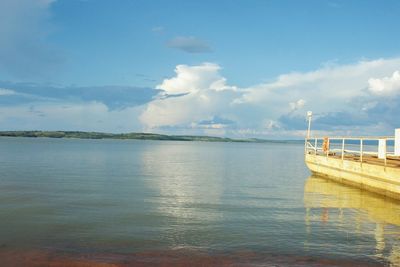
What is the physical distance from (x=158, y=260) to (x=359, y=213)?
1242cm

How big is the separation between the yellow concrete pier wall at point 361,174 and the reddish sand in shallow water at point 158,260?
1206 centimetres

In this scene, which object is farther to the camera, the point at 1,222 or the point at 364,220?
the point at 364,220

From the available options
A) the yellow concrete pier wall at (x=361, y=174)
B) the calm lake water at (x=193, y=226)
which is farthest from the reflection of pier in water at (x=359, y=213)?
the yellow concrete pier wall at (x=361, y=174)

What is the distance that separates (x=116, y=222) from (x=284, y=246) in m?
7.21

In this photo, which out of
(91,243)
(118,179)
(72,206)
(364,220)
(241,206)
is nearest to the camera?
(91,243)

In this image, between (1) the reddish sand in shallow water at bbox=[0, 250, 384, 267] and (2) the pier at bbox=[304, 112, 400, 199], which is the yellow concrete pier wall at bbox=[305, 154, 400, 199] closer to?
(2) the pier at bbox=[304, 112, 400, 199]

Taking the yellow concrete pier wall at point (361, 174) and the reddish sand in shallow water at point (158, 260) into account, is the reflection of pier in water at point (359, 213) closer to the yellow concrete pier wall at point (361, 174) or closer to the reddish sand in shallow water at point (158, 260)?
the yellow concrete pier wall at point (361, 174)

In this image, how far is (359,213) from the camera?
67.5ft

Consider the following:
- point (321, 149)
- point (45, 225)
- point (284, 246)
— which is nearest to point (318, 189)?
point (321, 149)

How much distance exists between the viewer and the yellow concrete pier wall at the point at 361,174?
74.9 ft

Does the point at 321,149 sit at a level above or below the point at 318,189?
above

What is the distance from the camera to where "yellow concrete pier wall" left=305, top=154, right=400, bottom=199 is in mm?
22836

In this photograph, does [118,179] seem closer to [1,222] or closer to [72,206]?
[72,206]

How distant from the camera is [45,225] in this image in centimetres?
1652
